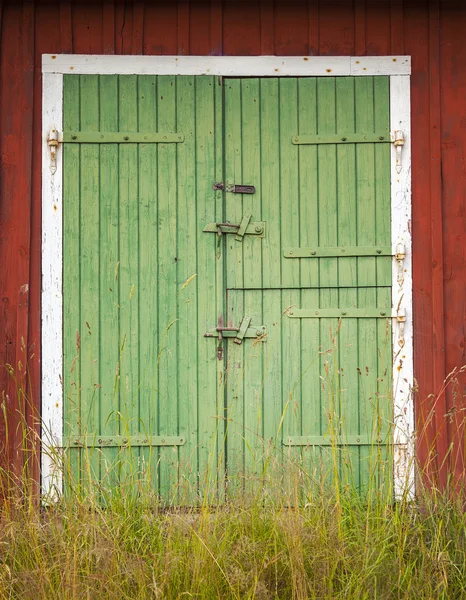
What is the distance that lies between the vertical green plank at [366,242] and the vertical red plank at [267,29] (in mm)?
571

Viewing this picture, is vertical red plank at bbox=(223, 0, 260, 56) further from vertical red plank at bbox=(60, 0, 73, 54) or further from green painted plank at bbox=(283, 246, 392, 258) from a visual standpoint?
green painted plank at bbox=(283, 246, 392, 258)

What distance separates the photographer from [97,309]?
4.99 m

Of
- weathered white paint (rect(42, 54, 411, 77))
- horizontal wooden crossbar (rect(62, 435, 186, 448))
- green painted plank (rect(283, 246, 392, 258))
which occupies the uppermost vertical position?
weathered white paint (rect(42, 54, 411, 77))

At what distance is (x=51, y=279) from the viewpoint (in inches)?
197

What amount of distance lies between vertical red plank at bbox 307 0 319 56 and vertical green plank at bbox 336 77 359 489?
25 cm

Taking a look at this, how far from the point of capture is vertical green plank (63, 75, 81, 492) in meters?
4.98

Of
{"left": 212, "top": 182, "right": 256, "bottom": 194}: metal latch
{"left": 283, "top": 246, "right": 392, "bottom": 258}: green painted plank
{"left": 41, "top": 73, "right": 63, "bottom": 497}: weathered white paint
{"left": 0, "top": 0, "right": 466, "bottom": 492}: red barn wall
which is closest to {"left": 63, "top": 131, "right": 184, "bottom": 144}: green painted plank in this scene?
{"left": 41, "top": 73, "right": 63, "bottom": 497}: weathered white paint

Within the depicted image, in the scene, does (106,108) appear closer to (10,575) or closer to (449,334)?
(449,334)

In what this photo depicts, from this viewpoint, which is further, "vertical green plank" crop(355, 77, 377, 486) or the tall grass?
"vertical green plank" crop(355, 77, 377, 486)

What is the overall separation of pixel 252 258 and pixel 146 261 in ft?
2.11

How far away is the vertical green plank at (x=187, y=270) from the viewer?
4.98 meters

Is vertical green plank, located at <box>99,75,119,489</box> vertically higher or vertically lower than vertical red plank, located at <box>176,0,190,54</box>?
lower

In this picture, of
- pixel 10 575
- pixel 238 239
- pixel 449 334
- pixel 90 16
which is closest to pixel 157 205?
pixel 238 239

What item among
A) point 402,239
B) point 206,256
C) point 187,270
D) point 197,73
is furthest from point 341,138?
point 187,270
